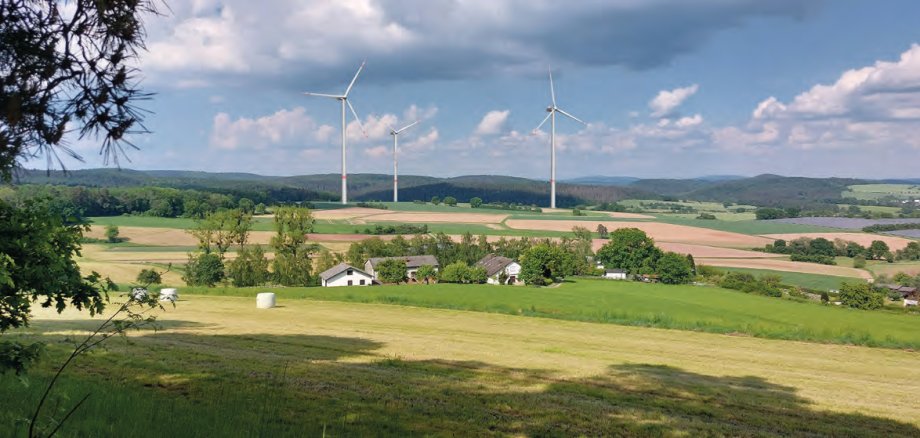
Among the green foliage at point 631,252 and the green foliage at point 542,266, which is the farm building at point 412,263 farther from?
the green foliage at point 631,252

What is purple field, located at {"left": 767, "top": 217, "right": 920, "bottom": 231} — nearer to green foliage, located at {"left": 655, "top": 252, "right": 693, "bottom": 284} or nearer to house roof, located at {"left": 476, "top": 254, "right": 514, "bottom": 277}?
green foliage, located at {"left": 655, "top": 252, "right": 693, "bottom": 284}

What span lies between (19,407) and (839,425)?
1499cm

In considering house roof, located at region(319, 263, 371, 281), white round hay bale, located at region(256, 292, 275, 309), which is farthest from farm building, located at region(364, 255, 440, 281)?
white round hay bale, located at region(256, 292, 275, 309)

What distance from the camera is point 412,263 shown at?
324 ft

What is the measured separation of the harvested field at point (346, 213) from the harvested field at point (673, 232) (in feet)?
105

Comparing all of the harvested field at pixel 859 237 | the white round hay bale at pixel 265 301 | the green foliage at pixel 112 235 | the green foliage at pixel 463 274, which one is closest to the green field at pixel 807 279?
the harvested field at pixel 859 237

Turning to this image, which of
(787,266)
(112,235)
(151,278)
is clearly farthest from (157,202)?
(151,278)

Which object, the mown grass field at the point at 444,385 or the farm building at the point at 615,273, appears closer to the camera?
the mown grass field at the point at 444,385

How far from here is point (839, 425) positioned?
519 inches

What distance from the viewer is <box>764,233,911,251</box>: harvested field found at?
10250 cm

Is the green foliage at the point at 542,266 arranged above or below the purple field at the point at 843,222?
below

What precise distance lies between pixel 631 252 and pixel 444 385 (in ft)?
273

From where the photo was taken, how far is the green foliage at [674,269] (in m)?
81.4

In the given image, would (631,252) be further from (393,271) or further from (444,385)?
(444,385)
